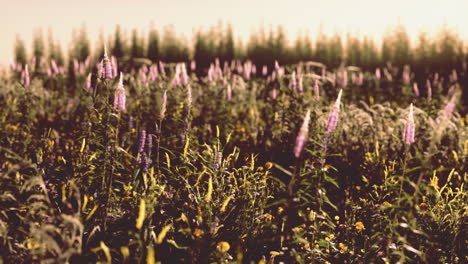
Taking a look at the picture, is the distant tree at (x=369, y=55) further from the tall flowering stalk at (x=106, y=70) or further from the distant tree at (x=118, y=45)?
the tall flowering stalk at (x=106, y=70)

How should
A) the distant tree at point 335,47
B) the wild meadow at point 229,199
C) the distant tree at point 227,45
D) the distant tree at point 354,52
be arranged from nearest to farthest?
1. the wild meadow at point 229,199
2. the distant tree at point 354,52
3. the distant tree at point 227,45
4. the distant tree at point 335,47

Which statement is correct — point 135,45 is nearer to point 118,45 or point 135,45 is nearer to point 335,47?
point 118,45

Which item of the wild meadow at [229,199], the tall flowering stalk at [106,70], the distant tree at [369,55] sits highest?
the tall flowering stalk at [106,70]

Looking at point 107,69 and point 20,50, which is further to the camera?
point 20,50

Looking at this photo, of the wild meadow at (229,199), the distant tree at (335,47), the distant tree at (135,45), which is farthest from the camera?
the distant tree at (135,45)

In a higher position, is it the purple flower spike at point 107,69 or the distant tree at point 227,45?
the purple flower spike at point 107,69

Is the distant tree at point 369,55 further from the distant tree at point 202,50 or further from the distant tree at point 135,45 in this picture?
the distant tree at point 135,45

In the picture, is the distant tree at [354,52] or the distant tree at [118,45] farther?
the distant tree at [118,45]

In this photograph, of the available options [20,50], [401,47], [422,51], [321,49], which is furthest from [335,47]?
[20,50]

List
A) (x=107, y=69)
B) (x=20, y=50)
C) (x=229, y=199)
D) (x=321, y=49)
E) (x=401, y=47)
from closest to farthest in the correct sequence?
(x=229, y=199), (x=107, y=69), (x=401, y=47), (x=321, y=49), (x=20, y=50)

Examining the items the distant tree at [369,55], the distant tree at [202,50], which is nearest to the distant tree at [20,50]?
the distant tree at [202,50]

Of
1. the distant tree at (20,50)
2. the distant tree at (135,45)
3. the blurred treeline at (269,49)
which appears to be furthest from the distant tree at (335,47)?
the distant tree at (20,50)

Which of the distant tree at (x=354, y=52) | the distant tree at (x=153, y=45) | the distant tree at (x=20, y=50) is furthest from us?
the distant tree at (x=20, y=50)

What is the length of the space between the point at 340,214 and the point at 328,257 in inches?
40.1
